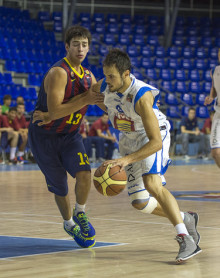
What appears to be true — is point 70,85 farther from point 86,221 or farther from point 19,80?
point 19,80

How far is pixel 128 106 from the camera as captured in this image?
461 centimetres

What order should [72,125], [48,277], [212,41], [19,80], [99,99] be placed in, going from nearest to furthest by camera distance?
[48,277] < [99,99] < [72,125] < [19,80] < [212,41]

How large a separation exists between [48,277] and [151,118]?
1314 mm

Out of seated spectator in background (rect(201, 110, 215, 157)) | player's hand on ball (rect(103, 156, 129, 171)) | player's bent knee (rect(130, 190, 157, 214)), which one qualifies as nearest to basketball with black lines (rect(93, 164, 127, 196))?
player's hand on ball (rect(103, 156, 129, 171))

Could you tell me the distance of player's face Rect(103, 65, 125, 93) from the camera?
4.48 meters

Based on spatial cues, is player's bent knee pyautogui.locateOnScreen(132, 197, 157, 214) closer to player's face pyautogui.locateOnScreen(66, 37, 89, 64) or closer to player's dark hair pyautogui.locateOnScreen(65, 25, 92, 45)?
player's face pyautogui.locateOnScreen(66, 37, 89, 64)

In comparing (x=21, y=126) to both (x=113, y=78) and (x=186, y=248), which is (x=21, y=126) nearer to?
(x=113, y=78)

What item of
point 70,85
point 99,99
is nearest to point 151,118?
point 99,99

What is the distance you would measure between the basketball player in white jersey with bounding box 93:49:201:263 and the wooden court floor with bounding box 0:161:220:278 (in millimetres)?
248

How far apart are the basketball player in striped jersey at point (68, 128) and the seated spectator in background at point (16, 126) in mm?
10321

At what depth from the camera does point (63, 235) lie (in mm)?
5605

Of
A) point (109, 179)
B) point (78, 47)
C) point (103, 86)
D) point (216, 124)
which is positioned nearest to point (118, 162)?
point (109, 179)

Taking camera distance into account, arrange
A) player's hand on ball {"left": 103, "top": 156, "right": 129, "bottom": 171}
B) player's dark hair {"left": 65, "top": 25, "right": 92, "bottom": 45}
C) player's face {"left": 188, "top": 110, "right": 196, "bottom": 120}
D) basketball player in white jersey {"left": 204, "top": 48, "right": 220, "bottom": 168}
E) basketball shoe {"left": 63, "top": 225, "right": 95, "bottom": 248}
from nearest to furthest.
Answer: player's hand on ball {"left": 103, "top": 156, "right": 129, "bottom": 171} → basketball shoe {"left": 63, "top": 225, "right": 95, "bottom": 248} → player's dark hair {"left": 65, "top": 25, "right": 92, "bottom": 45} → basketball player in white jersey {"left": 204, "top": 48, "right": 220, "bottom": 168} → player's face {"left": 188, "top": 110, "right": 196, "bottom": 120}

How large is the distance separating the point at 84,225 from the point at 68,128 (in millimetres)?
824
